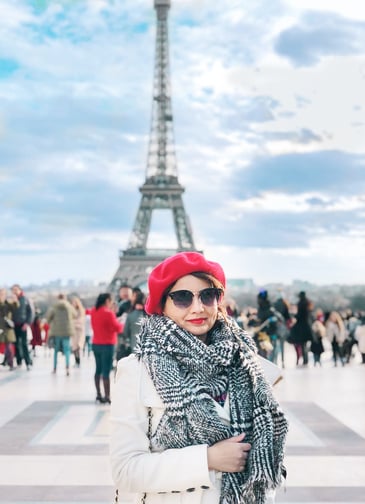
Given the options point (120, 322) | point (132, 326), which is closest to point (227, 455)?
point (132, 326)

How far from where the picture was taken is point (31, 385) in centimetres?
1181

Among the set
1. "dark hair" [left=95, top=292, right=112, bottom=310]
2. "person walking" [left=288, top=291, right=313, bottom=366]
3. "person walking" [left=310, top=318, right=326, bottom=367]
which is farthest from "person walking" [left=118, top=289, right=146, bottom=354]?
"person walking" [left=310, top=318, right=326, bottom=367]

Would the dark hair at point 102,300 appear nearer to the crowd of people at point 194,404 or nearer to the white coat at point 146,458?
the crowd of people at point 194,404

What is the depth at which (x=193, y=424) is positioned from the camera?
92.8 inches

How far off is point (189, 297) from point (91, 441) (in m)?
4.99

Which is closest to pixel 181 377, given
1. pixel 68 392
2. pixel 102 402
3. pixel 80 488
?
pixel 80 488

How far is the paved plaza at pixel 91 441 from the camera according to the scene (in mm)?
5480

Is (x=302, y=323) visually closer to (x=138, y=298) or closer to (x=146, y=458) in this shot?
(x=138, y=298)

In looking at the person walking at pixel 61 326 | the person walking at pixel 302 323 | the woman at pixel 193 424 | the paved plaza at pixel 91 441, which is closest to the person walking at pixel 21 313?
the person walking at pixel 61 326

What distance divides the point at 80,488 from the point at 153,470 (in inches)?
132

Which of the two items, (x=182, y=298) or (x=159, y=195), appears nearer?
(x=182, y=298)

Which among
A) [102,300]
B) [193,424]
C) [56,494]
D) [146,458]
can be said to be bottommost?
[56,494]

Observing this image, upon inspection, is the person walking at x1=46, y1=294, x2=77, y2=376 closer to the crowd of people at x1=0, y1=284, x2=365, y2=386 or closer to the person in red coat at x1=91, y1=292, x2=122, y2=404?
the crowd of people at x1=0, y1=284, x2=365, y2=386

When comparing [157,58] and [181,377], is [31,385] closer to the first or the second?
[181,377]
